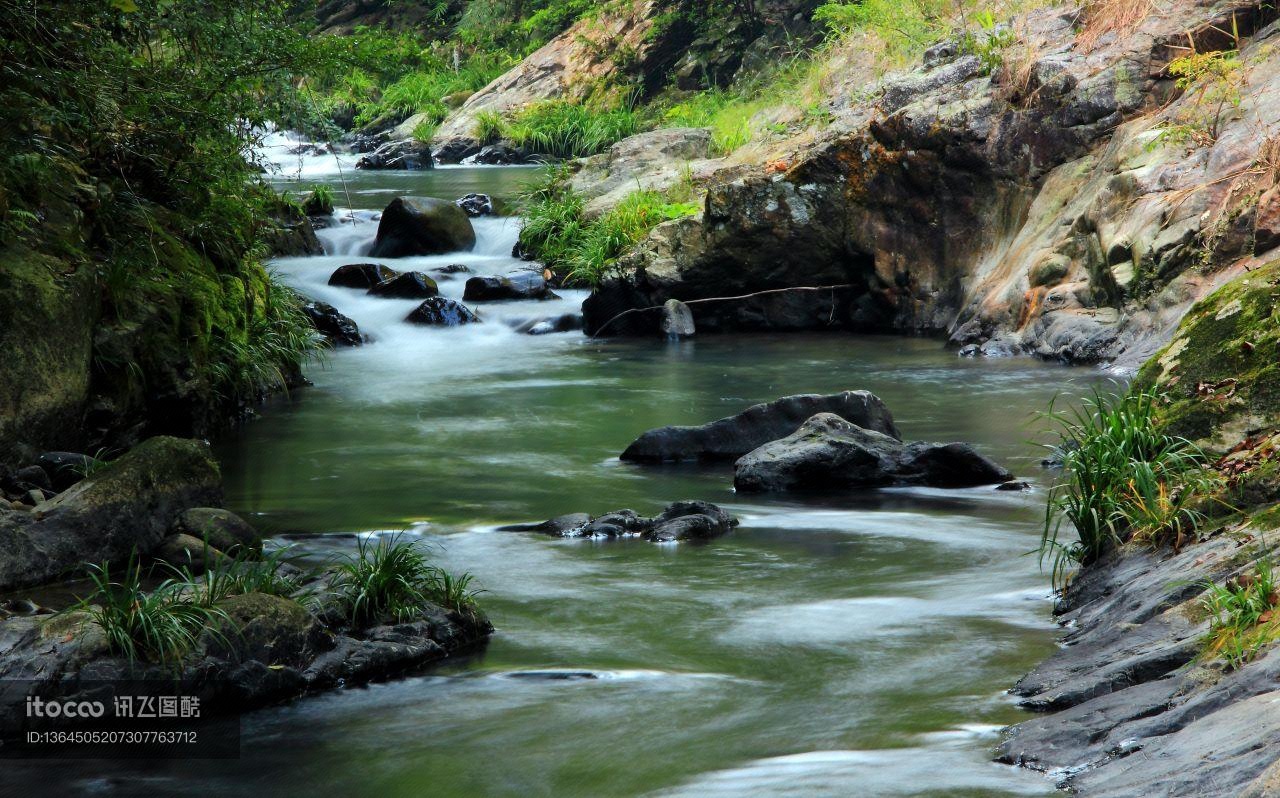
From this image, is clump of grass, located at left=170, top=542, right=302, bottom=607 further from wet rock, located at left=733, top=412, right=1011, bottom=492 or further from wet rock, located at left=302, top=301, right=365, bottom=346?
wet rock, located at left=302, top=301, right=365, bottom=346

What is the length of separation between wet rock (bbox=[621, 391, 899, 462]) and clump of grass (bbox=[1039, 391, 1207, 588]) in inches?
144

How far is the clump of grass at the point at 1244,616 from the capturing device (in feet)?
12.7

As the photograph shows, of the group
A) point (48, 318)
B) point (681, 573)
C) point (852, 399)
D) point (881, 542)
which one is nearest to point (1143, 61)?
point (852, 399)

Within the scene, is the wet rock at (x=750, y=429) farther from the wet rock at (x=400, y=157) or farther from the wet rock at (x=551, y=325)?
the wet rock at (x=400, y=157)

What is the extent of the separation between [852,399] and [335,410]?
5.17 meters

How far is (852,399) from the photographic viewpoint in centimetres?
987

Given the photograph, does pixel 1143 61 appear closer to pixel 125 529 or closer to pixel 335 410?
pixel 335 410

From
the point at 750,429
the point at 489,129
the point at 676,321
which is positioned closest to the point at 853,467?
the point at 750,429

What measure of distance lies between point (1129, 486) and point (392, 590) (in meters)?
3.35

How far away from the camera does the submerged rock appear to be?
7.52 metres

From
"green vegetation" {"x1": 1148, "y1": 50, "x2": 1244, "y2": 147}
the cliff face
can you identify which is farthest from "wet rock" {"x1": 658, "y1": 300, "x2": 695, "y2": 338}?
"green vegetation" {"x1": 1148, "y1": 50, "x2": 1244, "y2": 147}

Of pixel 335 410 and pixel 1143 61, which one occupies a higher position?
pixel 1143 61

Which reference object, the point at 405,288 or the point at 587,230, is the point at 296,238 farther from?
the point at 587,230

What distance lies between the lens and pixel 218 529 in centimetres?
704
